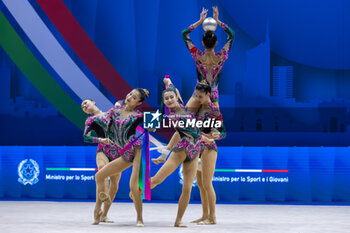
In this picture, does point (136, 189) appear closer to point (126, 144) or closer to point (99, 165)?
point (126, 144)

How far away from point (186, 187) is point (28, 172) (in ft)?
17.3

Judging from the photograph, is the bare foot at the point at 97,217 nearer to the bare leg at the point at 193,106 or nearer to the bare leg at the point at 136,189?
the bare leg at the point at 136,189

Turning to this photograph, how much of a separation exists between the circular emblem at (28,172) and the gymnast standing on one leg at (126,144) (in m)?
4.34

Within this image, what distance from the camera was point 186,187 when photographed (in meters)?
7.95

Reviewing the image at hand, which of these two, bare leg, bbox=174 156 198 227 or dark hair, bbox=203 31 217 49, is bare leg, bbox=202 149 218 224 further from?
dark hair, bbox=203 31 217 49

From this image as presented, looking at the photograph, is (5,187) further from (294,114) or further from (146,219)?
(294,114)

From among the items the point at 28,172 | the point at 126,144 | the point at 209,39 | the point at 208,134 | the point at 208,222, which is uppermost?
the point at 209,39

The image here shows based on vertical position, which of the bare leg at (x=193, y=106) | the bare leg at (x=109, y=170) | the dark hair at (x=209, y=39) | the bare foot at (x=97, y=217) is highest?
the dark hair at (x=209, y=39)

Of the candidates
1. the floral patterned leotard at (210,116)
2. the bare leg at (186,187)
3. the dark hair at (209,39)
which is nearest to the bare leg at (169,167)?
the bare leg at (186,187)

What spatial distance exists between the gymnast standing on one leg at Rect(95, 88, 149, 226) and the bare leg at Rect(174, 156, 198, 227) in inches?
19.2

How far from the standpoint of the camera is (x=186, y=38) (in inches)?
339

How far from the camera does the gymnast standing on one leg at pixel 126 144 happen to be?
8117 millimetres

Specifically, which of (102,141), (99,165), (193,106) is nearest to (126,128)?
(102,141)

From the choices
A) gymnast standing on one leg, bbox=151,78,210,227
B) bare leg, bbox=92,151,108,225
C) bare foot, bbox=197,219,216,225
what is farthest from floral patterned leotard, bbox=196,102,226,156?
bare leg, bbox=92,151,108,225
